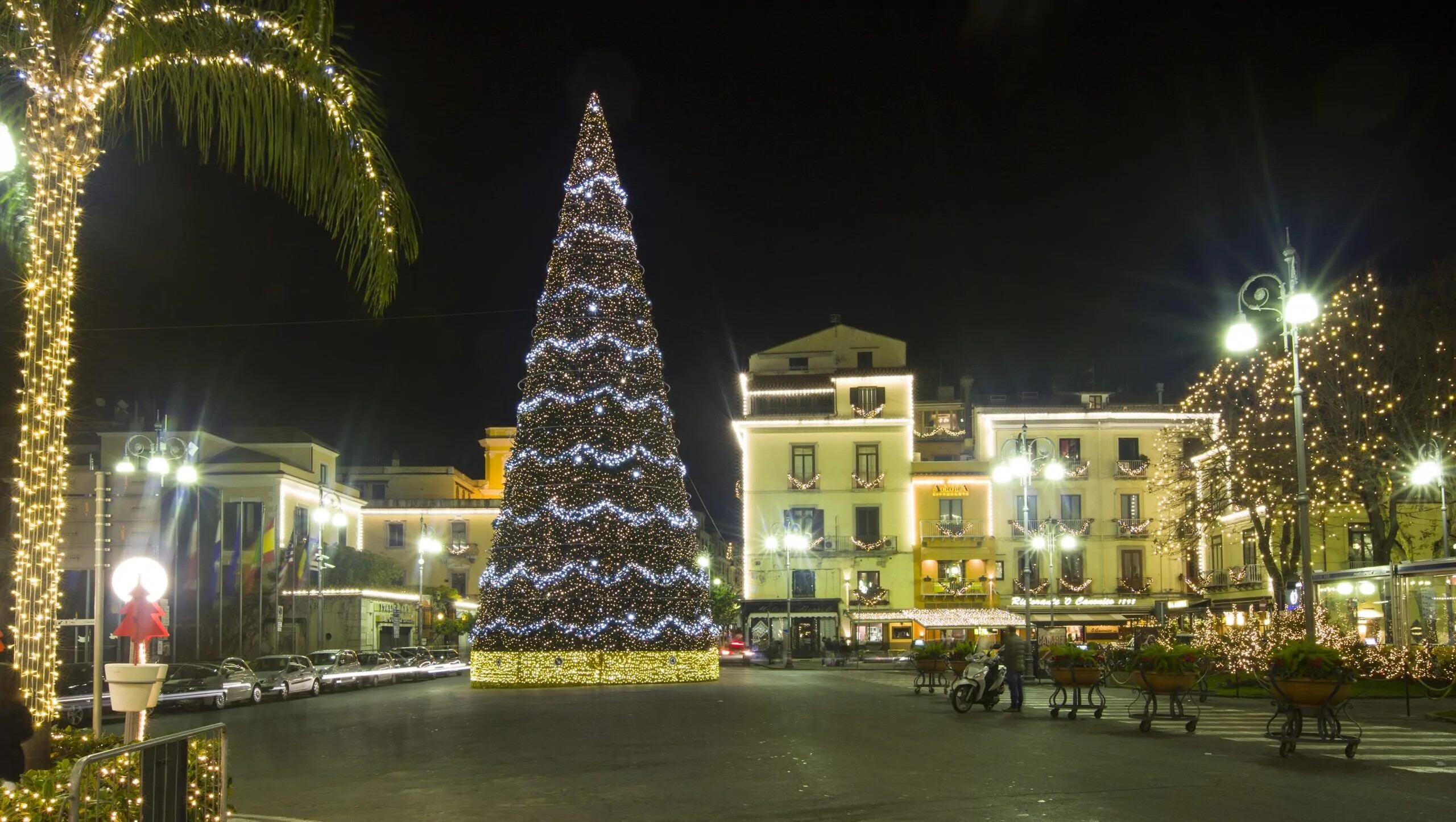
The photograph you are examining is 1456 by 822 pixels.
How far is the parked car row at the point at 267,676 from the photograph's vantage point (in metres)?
29.2

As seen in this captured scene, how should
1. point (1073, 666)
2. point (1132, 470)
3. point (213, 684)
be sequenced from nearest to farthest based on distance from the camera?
point (1073, 666)
point (213, 684)
point (1132, 470)

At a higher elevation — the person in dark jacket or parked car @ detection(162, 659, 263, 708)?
the person in dark jacket

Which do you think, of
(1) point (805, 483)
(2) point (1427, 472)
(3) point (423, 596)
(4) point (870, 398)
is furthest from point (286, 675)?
(4) point (870, 398)

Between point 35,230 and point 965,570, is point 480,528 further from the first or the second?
point 35,230

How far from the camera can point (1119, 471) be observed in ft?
193

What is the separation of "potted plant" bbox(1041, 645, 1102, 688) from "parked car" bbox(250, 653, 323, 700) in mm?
23665

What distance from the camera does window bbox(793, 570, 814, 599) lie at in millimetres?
58969

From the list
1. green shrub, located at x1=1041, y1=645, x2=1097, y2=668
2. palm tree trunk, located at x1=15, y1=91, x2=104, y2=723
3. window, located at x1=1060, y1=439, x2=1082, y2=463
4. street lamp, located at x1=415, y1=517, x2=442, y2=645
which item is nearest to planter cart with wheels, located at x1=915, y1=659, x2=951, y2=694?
green shrub, located at x1=1041, y1=645, x2=1097, y2=668

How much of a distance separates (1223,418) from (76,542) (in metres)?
51.2

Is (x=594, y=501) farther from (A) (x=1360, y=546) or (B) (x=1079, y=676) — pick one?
(A) (x=1360, y=546)

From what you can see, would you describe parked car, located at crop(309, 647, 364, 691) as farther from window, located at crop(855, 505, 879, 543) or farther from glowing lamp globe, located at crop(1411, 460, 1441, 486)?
glowing lamp globe, located at crop(1411, 460, 1441, 486)

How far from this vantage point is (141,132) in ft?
33.3

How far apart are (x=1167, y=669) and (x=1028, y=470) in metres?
19.5

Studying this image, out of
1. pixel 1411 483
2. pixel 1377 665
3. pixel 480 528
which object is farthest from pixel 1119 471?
pixel 480 528
